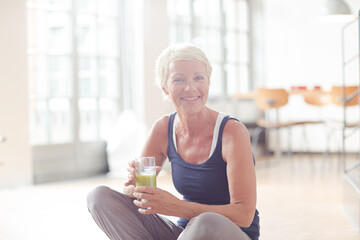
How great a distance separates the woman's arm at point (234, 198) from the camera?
162 centimetres

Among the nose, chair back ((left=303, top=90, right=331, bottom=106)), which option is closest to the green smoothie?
the nose

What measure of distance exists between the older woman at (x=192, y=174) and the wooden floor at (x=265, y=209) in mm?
1142

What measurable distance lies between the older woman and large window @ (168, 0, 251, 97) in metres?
4.67

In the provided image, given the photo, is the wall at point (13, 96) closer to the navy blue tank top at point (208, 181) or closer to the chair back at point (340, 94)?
the chair back at point (340, 94)

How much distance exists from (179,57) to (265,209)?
2.21 meters

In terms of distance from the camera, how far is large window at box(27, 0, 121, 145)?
17.1 ft

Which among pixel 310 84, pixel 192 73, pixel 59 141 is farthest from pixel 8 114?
pixel 310 84

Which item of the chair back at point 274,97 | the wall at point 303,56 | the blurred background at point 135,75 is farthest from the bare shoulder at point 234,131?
the wall at point 303,56

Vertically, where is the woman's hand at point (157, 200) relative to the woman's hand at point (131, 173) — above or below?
below

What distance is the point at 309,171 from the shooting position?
5.88 m

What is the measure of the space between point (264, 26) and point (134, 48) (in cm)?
287

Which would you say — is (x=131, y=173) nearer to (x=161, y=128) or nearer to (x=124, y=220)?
(x=124, y=220)

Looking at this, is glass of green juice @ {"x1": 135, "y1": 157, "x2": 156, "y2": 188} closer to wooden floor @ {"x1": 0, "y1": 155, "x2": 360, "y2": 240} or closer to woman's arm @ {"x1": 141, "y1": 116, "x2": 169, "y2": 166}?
woman's arm @ {"x1": 141, "y1": 116, "x2": 169, "y2": 166}

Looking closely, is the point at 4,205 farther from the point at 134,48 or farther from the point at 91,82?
the point at 134,48
